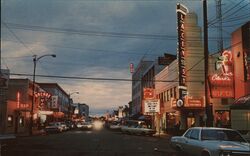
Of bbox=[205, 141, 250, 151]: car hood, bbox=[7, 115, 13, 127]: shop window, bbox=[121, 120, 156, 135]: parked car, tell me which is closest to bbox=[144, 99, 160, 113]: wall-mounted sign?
bbox=[121, 120, 156, 135]: parked car

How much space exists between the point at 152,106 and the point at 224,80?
21539 mm

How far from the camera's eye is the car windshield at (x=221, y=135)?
50.9 feet

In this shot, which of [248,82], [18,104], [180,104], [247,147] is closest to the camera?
[247,147]

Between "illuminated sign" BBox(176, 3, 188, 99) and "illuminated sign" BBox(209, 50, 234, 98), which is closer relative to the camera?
"illuminated sign" BBox(209, 50, 234, 98)

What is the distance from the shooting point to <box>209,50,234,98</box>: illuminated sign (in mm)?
32656

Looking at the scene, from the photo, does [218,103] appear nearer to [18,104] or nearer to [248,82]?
[248,82]

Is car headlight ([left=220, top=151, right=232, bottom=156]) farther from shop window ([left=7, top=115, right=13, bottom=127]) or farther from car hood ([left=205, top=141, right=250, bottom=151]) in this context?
shop window ([left=7, top=115, right=13, bottom=127])

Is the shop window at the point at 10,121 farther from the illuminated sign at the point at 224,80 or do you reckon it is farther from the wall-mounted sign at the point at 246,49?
the wall-mounted sign at the point at 246,49

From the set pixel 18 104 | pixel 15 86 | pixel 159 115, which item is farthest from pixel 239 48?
pixel 15 86

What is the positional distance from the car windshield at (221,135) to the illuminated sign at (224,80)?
1725cm

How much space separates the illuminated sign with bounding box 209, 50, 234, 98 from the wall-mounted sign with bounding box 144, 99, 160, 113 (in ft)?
63.3

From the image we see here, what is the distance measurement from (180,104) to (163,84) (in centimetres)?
1450

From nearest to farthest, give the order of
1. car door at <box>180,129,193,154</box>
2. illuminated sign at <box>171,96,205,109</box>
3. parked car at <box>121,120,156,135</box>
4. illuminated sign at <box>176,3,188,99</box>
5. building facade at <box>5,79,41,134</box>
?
1. car door at <box>180,129,193,154</box>
2. illuminated sign at <box>171,96,205,109</box>
3. illuminated sign at <box>176,3,188,99</box>
4. parked car at <box>121,120,156,135</box>
5. building facade at <box>5,79,41,134</box>

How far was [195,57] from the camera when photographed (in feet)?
143
